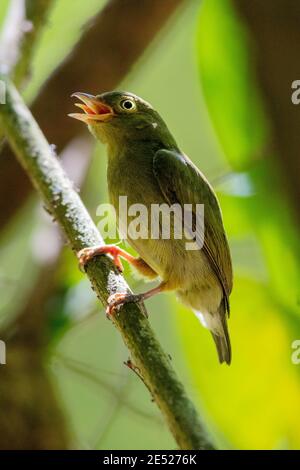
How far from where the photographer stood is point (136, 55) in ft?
13.1

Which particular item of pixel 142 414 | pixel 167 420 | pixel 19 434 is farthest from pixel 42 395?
pixel 167 420

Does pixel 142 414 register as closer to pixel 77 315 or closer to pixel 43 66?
pixel 77 315

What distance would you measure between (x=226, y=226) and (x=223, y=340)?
0.50 metres

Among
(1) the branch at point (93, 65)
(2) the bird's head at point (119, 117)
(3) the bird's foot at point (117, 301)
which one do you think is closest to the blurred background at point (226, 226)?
(1) the branch at point (93, 65)

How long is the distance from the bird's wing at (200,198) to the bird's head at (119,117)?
0.18 meters

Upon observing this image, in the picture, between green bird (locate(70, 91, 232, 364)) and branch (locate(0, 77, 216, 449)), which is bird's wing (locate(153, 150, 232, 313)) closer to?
green bird (locate(70, 91, 232, 364))

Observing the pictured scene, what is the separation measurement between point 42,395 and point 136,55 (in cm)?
177

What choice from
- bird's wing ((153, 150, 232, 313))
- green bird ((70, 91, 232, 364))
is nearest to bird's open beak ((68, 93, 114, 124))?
green bird ((70, 91, 232, 364))

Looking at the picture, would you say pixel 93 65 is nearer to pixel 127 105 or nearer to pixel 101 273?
pixel 127 105

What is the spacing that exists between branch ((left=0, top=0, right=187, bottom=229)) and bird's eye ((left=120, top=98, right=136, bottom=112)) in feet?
1.35

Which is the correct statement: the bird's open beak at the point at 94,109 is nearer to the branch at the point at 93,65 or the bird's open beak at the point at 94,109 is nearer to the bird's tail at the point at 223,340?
the branch at the point at 93,65

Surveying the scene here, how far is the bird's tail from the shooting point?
3.33 metres

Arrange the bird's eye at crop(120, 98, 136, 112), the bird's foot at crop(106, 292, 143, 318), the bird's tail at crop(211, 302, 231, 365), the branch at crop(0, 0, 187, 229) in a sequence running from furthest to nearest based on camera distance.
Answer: the branch at crop(0, 0, 187, 229), the bird's eye at crop(120, 98, 136, 112), the bird's tail at crop(211, 302, 231, 365), the bird's foot at crop(106, 292, 143, 318)

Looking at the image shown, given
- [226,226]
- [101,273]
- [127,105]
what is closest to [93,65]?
[127,105]
